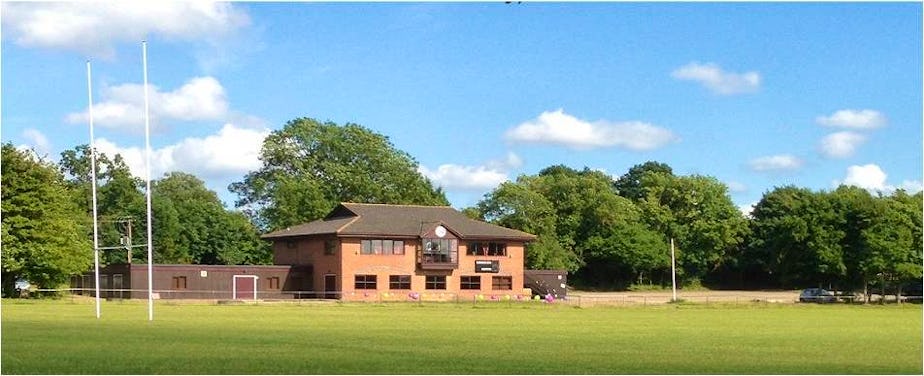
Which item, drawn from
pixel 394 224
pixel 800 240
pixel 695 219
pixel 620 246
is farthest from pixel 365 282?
pixel 695 219

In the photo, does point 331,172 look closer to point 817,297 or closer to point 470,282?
point 470,282

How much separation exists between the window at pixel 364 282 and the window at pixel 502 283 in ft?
32.3

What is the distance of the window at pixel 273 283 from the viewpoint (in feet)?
292

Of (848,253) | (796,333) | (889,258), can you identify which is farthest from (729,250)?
(796,333)

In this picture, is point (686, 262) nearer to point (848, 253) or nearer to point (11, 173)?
point (848, 253)

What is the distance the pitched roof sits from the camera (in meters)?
89.7

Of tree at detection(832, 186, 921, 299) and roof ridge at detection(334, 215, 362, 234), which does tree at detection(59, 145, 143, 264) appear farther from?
tree at detection(832, 186, 921, 299)

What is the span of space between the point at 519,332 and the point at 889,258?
64849mm

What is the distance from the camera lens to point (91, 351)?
2370 cm

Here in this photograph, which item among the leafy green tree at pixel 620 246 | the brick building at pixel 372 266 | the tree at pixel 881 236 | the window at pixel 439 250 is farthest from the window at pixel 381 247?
the tree at pixel 881 236

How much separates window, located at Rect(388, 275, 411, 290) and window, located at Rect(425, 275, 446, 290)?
1.59 m

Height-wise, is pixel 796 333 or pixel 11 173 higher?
pixel 11 173

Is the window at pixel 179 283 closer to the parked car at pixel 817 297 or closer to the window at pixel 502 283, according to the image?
the window at pixel 502 283

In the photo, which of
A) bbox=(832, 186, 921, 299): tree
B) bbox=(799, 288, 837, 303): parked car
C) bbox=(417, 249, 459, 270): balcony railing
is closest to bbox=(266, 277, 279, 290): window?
bbox=(417, 249, 459, 270): balcony railing
